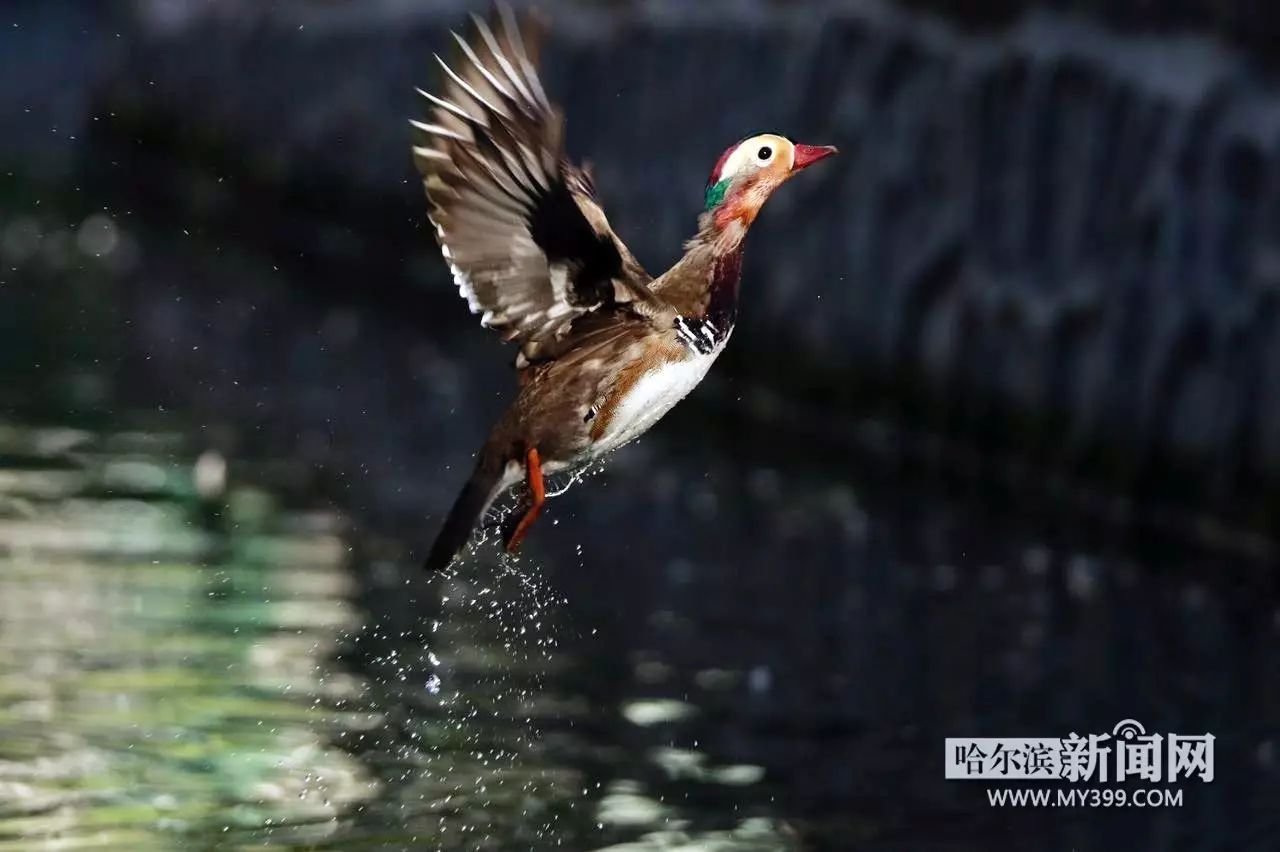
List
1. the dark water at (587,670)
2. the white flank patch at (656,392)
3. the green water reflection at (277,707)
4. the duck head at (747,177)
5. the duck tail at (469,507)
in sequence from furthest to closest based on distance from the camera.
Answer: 1. the dark water at (587,670)
2. the green water reflection at (277,707)
3. the duck tail at (469,507)
4. the duck head at (747,177)
5. the white flank patch at (656,392)

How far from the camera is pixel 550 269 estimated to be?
5.61 m

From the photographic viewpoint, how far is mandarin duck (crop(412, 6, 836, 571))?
17.7 feet

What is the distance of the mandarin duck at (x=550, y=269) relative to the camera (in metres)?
5.40

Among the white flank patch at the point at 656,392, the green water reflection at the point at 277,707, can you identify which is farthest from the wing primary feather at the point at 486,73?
the green water reflection at the point at 277,707

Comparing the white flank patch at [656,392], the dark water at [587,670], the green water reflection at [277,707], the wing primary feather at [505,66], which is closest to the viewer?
the wing primary feather at [505,66]

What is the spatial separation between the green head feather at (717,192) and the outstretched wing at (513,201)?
242 millimetres

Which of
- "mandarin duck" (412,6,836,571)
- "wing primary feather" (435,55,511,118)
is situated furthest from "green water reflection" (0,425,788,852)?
"wing primary feather" (435,55,511,118)

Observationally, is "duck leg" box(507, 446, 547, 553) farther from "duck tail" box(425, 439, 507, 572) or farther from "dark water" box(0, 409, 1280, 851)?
"dark water" box(0, 409, 1280, 851)

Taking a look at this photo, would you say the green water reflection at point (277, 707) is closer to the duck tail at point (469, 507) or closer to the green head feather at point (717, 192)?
the duck tail at point (469, 507)

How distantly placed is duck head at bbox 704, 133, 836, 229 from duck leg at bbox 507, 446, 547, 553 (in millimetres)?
708

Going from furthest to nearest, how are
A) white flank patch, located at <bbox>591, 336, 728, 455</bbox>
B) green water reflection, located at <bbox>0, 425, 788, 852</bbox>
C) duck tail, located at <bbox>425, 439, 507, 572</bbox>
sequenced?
green water reflection, located at <bbox>0, 425, 788, 852</bbox> < duck tail, located at <bbox>425, 439, 507, 572</bbox> < white flank patch, located at <bbox>591, 336, 728, 455</bbox>

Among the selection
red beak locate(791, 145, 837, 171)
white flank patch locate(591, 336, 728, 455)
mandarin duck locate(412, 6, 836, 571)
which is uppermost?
red beak locate(791, 145, 837, 171)

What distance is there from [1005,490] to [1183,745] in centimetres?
407

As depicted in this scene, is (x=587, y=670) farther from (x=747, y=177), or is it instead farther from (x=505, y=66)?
(x=505, y=66)
